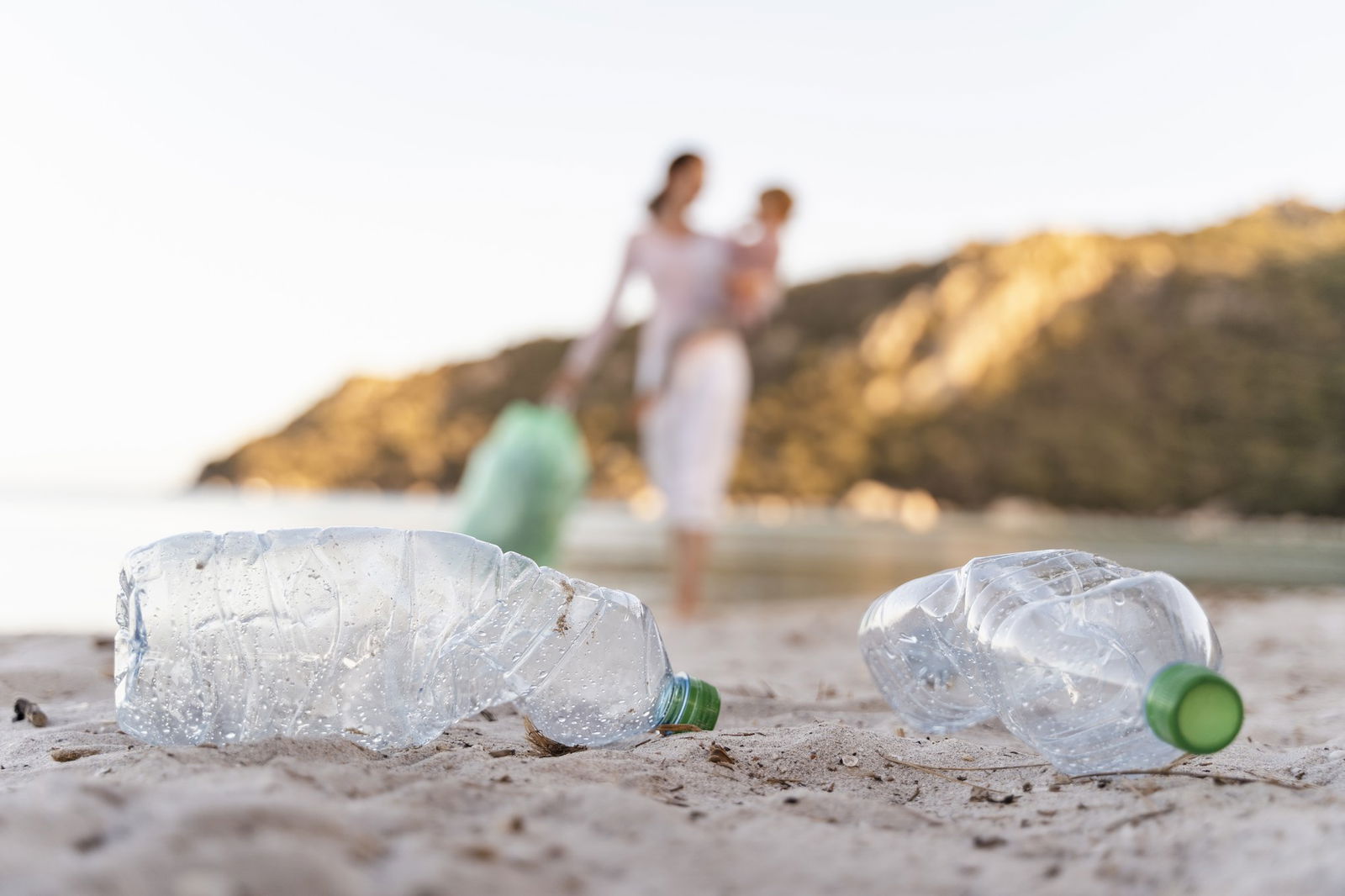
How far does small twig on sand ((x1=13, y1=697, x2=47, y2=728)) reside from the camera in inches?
71.8

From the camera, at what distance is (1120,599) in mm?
1437

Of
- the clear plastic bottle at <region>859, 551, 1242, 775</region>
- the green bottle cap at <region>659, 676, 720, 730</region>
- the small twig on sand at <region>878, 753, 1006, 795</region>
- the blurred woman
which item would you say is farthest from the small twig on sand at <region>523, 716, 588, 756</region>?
the blurred woman

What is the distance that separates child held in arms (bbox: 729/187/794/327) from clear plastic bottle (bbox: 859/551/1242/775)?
10.8 ft

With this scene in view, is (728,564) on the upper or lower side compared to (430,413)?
lower

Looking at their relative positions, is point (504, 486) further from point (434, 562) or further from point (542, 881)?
point (542, 881)

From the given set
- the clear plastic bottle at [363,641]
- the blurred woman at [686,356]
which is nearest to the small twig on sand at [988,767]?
the clear plastic bottle at [363,641]

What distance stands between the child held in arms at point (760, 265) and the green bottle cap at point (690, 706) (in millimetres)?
3372

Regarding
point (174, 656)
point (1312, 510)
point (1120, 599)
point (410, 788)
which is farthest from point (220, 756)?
point (1312, 510)

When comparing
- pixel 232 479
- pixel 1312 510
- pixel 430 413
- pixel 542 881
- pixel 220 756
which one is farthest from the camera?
pixel 232 479

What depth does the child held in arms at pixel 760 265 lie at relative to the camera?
491cm

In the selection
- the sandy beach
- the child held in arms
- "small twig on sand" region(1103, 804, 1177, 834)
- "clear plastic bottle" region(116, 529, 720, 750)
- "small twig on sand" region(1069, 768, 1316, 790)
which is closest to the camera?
the sandy beach

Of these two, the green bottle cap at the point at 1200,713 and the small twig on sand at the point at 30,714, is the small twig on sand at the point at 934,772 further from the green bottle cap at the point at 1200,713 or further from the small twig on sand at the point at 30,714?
the small twig on sand at the point at 30,714

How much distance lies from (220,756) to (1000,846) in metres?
1.07

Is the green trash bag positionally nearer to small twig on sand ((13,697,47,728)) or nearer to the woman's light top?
the woman's light top
